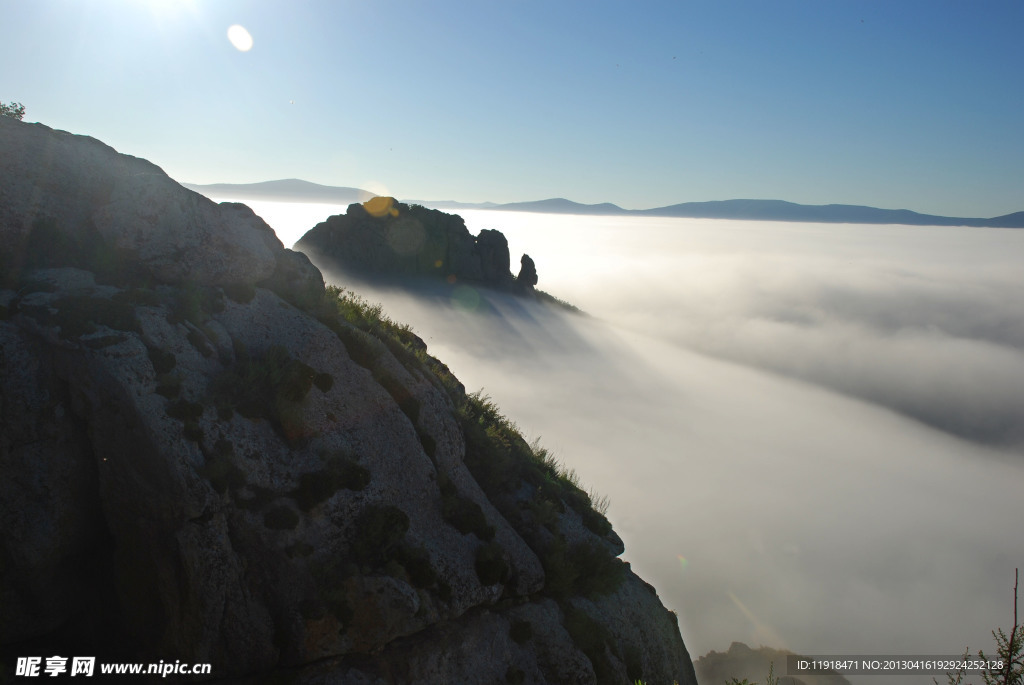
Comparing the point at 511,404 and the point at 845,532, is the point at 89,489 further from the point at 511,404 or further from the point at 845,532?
the point at 845,532

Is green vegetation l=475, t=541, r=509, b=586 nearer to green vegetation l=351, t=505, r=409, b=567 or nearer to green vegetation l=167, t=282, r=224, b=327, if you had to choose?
green vegetation l=351, t=505, r=409, b=567

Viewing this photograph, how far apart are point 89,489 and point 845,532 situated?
12670cm

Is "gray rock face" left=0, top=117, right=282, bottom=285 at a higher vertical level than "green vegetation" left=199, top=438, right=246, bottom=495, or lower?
higher

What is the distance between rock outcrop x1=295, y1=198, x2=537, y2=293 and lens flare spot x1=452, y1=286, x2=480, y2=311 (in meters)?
2.16

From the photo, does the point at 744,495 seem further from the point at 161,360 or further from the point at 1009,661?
the point at 161,360

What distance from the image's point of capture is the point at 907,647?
8250cm

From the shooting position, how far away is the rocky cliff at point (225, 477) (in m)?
8.34

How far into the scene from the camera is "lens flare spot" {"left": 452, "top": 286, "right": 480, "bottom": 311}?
9806 centimetres

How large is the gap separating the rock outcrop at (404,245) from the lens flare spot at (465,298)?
2.16 m

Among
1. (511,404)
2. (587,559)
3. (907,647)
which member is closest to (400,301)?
(511,404)

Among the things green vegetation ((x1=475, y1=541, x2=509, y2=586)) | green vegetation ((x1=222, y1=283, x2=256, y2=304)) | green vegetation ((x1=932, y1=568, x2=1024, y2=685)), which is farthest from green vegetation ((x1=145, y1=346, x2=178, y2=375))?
green vegetation ((x1=932, y1=568, x2=1024, y2=685))

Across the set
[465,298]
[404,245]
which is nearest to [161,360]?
[404,245]

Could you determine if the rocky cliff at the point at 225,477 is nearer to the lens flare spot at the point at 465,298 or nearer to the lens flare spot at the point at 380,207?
the lens flare spot at the point at 465,298

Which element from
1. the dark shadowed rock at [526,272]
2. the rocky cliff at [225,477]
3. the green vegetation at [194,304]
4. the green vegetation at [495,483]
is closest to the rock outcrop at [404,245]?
the dark shadowed rock at [526,272]
